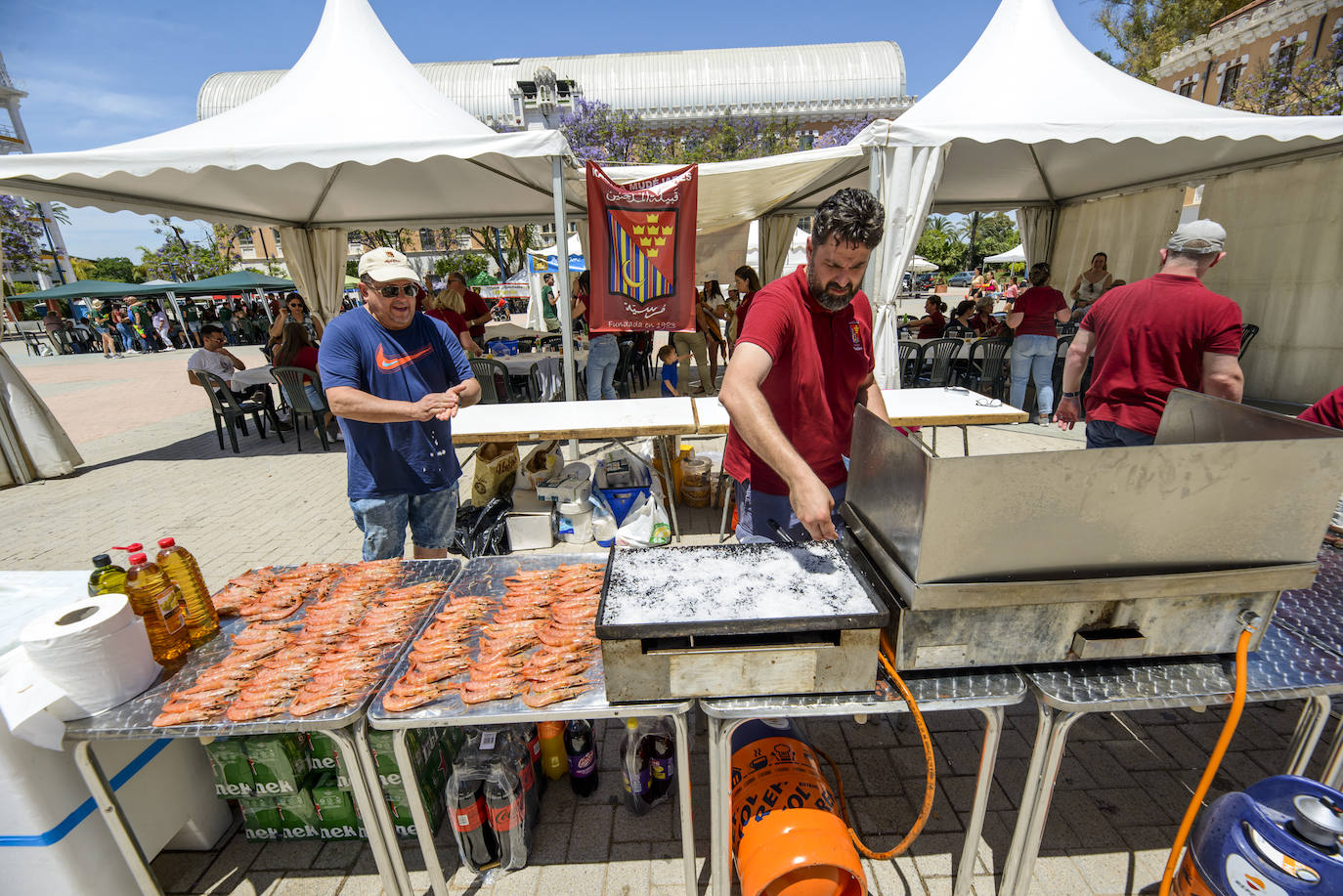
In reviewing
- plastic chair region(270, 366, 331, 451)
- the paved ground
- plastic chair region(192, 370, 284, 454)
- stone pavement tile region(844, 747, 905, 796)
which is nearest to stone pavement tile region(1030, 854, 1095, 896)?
the paved ground

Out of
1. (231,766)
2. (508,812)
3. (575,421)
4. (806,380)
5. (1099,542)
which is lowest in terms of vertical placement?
(508,812)

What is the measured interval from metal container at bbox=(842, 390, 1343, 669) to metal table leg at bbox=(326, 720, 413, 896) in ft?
4.98

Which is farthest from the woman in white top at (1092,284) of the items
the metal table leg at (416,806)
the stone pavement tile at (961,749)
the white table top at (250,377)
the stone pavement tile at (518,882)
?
the white table top at (250,377)

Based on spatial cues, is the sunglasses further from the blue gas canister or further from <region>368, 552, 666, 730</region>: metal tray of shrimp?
the blue gas canister

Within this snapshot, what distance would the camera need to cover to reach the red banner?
498cm

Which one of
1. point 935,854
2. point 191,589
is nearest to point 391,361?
point 191,589

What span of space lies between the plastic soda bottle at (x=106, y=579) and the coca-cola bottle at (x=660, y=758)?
1.84 meters

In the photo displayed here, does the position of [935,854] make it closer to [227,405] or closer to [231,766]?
[231,766]

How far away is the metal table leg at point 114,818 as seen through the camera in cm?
161

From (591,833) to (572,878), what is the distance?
178mm

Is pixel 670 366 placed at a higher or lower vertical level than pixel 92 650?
lower

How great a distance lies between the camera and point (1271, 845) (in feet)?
4.47

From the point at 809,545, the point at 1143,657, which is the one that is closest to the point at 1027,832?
the point at 1143,657

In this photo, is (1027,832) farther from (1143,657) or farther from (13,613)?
(13,613)
